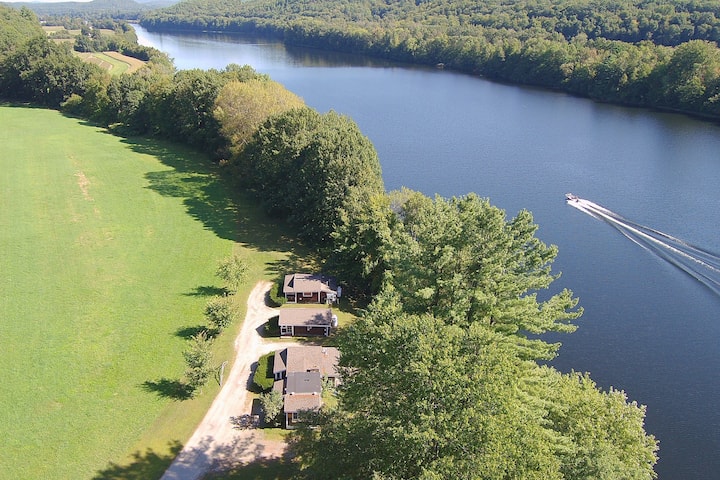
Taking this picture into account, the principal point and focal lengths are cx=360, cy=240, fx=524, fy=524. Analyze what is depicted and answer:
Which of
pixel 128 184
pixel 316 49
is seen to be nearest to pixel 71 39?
pixel 316 49

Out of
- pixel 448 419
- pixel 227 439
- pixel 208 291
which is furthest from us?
pixel 208 291

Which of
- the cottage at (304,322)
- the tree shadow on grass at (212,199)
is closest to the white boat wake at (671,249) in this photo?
the cottage at (304,322)

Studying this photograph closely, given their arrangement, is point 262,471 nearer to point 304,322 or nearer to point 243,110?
point 304,322

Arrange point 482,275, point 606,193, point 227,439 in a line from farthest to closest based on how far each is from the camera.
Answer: point 606,193, point 227,439, point 482,275

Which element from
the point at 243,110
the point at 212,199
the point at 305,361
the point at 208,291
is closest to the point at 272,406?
the point at 305,361

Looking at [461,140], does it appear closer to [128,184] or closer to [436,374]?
[128,184]

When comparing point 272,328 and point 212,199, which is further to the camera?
point 212,199

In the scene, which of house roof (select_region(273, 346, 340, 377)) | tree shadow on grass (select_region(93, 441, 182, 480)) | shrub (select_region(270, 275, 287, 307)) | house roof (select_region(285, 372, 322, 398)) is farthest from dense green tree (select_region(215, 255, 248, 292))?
tree shadow on grass (select_region(93, 441, 182, 480))
